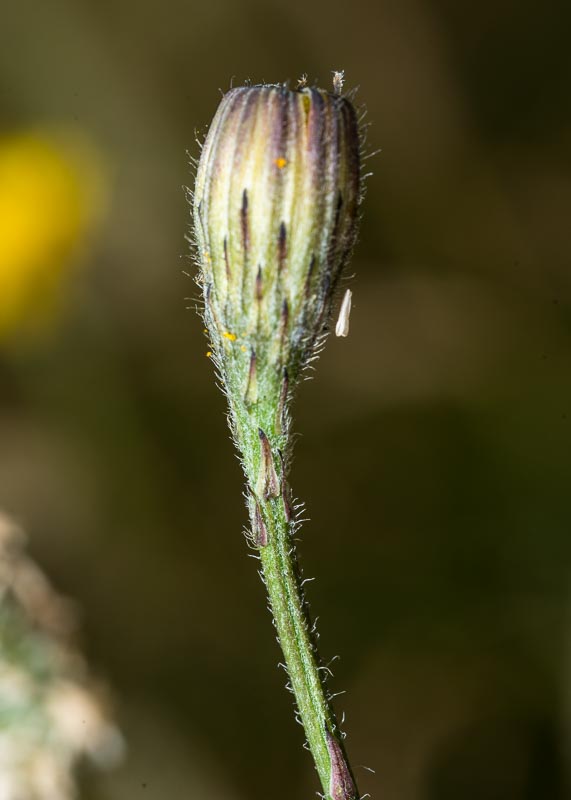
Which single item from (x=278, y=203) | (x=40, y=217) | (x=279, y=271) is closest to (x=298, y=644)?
(x=279, y=271)

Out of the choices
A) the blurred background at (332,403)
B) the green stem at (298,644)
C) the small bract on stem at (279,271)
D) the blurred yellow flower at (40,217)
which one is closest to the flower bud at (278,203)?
the small bract on stem at (279,271)

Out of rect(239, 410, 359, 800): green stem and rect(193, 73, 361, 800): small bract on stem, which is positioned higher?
rect(193, 73, 361, 800): small bract on stem

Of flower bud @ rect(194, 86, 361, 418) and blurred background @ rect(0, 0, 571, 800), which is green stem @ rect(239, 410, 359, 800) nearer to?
flower bud @ rect(194, 86, 361, 418)

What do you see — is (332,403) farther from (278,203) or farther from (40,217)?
(278,203)

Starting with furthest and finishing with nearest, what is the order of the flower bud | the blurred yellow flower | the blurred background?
the blurred yellow flower
the blurred background
the flower bud

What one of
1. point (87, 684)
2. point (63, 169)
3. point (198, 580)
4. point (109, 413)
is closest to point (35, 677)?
point (87, 684)

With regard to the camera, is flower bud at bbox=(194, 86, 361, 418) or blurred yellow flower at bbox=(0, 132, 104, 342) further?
blurred yellow flower at bbox=(0, 132, 104, 342)

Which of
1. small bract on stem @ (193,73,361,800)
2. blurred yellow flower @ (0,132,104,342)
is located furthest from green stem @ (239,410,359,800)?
blurred yellow flower @ (0,132,104,342)
